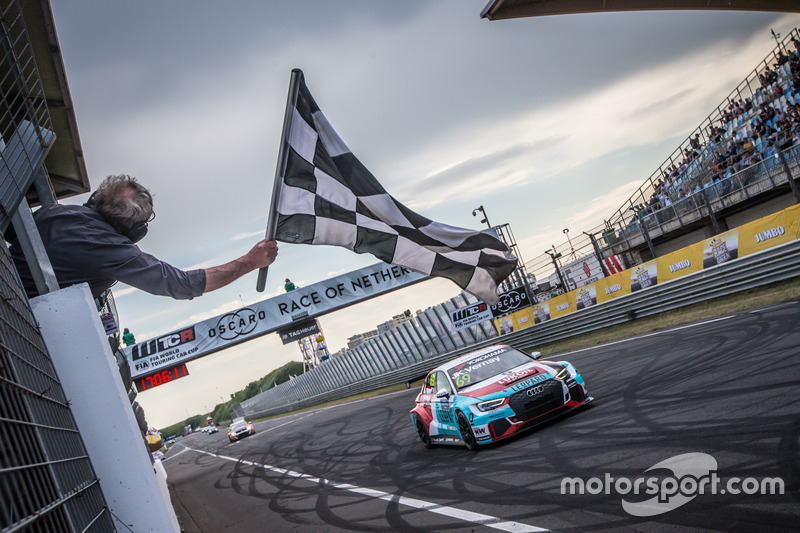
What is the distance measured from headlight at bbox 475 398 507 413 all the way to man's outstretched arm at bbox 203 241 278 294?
5.13 metres

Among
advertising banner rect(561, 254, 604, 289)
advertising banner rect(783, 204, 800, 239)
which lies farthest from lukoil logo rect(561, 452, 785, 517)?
advertising banner rect(561, 254, 604, 289)

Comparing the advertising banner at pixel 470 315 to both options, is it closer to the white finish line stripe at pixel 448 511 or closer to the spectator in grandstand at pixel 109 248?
the white finish line stripe at pixel 448 511

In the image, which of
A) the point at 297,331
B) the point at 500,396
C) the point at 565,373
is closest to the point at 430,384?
the point at 500,396

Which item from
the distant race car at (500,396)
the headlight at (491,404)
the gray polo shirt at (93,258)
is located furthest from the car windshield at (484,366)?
the gray polo shirt at (93,258)

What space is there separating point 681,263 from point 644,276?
1527 mm

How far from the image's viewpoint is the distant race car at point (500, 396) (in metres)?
9.46

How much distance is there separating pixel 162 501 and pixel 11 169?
2.31m

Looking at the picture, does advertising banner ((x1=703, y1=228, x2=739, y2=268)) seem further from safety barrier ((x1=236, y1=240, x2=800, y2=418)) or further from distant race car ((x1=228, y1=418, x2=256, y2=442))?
distant race car ((x1=228, y1=418, x2=256, y2=442))

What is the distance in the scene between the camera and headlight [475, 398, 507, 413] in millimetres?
9500

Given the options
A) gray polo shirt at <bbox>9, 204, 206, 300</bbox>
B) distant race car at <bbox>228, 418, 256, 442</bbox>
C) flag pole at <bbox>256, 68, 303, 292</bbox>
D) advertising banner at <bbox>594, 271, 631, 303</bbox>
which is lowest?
distant race car at <bbox>228, 418, 256, 442</bbox>

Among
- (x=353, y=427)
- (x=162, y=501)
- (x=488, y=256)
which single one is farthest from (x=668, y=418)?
(x=353, y=427)

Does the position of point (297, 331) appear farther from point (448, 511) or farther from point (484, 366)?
point (448, 511)

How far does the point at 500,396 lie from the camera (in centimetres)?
954

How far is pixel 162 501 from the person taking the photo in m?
4.43
